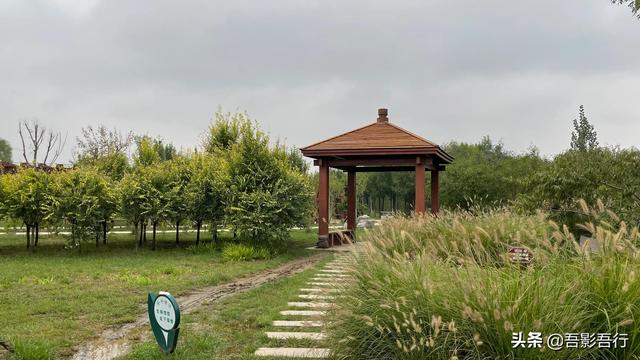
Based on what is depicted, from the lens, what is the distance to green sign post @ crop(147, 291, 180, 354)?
13.0 ft

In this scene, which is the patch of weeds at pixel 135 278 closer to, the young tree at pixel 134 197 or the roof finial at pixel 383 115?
the young tree at pixel 134 197

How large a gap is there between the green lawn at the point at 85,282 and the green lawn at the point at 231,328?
0.79m

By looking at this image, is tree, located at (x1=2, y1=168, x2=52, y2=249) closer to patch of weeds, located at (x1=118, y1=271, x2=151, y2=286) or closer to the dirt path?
patch of weeds, located at (x1=118, y1=271, x2=151, y2=286)

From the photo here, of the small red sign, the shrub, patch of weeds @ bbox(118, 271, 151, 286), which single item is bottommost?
patch of weeds @ bbox(118, 271, 151, 286)

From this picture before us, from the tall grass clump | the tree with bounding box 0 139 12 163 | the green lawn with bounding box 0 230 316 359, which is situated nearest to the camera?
the tall grass clump

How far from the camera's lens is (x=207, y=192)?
13.0 m

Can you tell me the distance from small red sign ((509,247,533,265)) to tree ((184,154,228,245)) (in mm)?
9675

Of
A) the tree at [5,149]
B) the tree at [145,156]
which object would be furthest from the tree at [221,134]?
the tree at [5,149]

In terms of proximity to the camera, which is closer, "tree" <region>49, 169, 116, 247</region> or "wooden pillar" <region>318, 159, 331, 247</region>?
"tree" <region>49, 169, 116, 247</region>

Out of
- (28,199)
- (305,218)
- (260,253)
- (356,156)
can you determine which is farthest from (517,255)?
(28,199)

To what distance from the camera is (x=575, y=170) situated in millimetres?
7844

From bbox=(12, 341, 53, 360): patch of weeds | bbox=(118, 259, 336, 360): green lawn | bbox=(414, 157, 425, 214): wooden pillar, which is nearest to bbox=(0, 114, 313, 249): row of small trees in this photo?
bbox=(414, 157, 425, 214): wooden pillar

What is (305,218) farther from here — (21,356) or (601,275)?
(601,275)

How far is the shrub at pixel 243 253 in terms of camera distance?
1121cm
